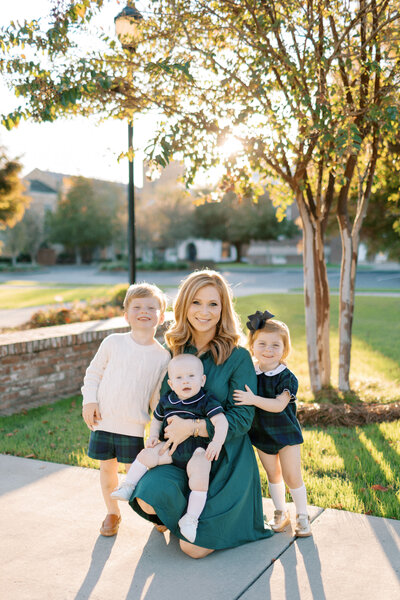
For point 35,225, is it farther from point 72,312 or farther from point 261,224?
point 72,312

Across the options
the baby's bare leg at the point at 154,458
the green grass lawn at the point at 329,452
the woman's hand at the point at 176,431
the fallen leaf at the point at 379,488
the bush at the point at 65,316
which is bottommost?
the green grass lawn at the point at 329,452

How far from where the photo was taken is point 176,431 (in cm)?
306

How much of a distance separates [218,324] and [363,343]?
8264 millimetres

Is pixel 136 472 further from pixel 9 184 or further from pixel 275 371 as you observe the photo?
pixel 9 184

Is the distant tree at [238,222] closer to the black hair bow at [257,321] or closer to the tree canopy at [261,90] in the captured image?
the tree canopy at [261,90]

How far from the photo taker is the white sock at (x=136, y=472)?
3076 millimetres

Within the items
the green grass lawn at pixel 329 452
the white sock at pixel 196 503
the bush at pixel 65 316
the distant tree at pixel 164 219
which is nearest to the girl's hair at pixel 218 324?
the white sock at pixel 196 503

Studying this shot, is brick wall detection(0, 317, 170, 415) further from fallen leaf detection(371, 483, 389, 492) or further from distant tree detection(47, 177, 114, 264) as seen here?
distant tree detection(47, 177, 114, 264)

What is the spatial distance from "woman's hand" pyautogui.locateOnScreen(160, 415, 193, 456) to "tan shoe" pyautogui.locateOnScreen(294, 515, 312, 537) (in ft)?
2.60

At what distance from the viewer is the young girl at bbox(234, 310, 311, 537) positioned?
326 cm

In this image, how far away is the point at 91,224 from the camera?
52062mm

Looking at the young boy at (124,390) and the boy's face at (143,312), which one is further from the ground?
the boy's face at (143,312)

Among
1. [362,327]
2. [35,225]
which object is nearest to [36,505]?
[362,327]

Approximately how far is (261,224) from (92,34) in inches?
1590
